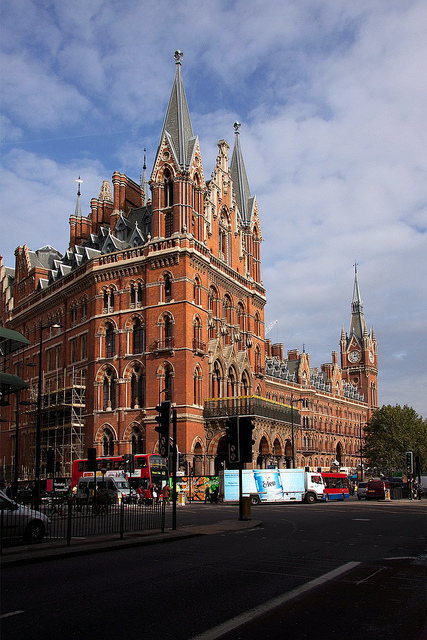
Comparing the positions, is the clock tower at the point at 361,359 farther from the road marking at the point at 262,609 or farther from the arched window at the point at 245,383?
the road marking at the point at 262,609

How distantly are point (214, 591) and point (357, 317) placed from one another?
132181 mm

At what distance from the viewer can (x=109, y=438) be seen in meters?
51.3

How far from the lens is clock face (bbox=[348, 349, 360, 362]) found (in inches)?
5280

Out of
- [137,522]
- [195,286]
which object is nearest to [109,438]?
[195,286]

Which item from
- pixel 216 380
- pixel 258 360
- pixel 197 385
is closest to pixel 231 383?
pixel 216 380

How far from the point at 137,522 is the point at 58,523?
264 centimetres

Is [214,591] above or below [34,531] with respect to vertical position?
above

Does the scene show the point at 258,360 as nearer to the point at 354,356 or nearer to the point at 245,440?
the point at 245,440

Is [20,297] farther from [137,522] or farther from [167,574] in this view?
[167,574]

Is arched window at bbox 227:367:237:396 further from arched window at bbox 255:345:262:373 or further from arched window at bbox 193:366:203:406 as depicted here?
arched window at bbox 193:366:203:406

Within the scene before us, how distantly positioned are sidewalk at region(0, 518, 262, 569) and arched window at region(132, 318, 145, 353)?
101 feet

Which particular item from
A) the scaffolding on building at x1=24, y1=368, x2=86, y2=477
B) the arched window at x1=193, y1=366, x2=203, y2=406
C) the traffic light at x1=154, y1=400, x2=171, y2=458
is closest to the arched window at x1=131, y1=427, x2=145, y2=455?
the arched window at x1=193, y1=366, x2=203, y2=406

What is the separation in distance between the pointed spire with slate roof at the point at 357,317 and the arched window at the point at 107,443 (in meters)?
92.1

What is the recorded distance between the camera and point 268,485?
146 ft
